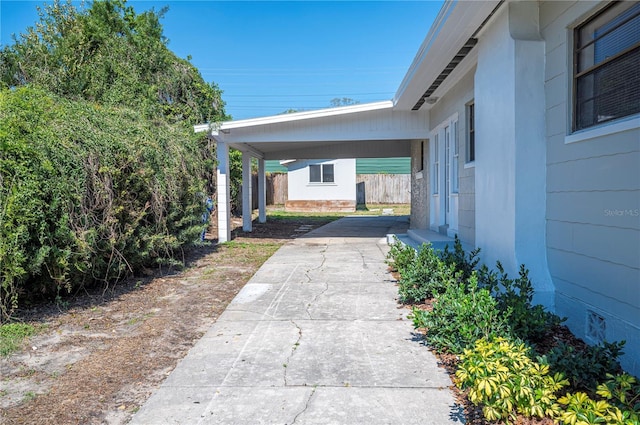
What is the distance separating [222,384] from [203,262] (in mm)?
5348

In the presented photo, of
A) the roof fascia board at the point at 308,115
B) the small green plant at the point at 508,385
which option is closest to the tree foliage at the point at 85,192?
the roof fascia board at the point at 308,115

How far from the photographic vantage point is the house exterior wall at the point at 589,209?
3111 millimetres

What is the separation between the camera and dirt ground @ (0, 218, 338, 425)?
300 centimetres

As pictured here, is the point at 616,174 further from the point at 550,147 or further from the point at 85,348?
the point at 85,348

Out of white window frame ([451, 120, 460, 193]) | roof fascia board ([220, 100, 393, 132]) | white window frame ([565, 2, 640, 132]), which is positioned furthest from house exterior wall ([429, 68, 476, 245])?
white window frame ([565, 2, 640, 132])

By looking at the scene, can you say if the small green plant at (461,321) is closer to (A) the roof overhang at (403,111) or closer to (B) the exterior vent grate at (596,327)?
(B) the exterior vent grate at (596,327)

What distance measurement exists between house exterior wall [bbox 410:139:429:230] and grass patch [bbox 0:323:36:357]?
799 cm

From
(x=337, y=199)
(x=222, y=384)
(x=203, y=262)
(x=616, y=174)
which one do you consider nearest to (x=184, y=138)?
(x=203, y=262)

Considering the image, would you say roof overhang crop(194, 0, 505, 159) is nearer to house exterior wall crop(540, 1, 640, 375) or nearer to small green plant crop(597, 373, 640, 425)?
house exterior wall crop(540, 1, 640, 375)

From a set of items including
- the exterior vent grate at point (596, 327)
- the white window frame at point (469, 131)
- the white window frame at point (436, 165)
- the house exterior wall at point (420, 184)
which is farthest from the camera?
the house exterior wall at point (420, 184)

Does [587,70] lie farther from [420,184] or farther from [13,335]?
[420,184]

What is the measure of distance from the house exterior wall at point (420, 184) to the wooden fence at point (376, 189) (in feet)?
52.0

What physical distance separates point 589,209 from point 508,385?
205 centimetres

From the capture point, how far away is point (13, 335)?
422cm
